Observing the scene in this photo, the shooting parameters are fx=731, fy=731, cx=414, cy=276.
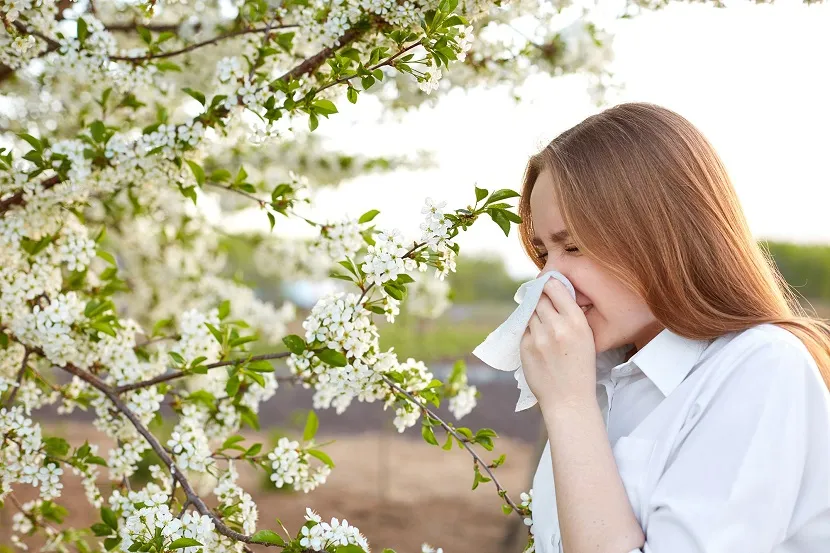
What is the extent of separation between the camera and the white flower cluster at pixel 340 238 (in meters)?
2.03

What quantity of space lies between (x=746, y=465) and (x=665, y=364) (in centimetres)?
28

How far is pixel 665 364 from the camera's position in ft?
4.48

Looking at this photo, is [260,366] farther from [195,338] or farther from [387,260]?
[387,260]

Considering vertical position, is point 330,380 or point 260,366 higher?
point 260,366

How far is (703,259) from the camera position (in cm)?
137

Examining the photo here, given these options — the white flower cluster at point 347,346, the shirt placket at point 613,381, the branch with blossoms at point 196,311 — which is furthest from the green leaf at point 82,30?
the shirt placket at point 613,381

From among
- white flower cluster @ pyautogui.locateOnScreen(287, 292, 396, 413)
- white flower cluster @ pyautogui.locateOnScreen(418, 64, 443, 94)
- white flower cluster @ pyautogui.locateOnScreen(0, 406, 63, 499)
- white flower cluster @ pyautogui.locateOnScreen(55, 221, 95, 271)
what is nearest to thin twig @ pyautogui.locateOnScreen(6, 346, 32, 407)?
white flower cluster @ pyautogui.locateOnScreen(0, 406, 63, 499)

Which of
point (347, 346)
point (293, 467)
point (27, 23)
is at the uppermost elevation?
point (27, 23)

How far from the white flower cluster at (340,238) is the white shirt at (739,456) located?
979mm

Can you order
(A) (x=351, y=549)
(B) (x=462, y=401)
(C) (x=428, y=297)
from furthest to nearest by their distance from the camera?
(C) (x=428, y=297) → (B) (x=462, y=401) → (A) (x=351, y=549)

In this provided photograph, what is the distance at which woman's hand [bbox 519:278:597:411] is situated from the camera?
1321 millimetres

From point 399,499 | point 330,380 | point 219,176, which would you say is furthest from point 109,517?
point 399,499

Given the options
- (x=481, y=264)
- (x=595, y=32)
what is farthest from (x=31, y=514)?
(x=481, y=264)

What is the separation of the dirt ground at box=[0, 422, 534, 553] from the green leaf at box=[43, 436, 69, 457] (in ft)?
9.26
